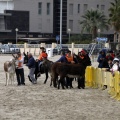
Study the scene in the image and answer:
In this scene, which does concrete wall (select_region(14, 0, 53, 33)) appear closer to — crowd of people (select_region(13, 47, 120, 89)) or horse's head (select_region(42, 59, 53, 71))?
crowd of people (select_region(13, 47, 120, 89))

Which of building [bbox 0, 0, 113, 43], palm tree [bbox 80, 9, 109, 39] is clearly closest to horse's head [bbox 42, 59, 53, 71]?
palm tree [bbox 80, 9, 109, 39]

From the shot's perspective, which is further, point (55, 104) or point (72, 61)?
point (72, 61)

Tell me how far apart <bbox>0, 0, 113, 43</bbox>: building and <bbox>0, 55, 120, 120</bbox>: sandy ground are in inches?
3375

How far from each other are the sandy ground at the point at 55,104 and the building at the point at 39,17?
281 feet

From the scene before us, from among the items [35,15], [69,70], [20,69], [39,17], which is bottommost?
[20,69]

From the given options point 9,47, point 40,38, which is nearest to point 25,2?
point 40,38

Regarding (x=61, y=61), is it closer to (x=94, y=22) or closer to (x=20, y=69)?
(x=20, y=69)

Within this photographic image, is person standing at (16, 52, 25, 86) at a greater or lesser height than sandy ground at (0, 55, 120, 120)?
greater

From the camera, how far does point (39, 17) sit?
11056 cm

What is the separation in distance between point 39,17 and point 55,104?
9599 centimetres

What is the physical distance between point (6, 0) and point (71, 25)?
53.8 feet

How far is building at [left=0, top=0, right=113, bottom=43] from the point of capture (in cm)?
10781

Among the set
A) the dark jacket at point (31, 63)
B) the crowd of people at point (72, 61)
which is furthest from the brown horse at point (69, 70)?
the dark jacket at point (31, 63)

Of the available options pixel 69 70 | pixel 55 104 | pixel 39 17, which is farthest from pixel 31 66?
pixel 39 17
